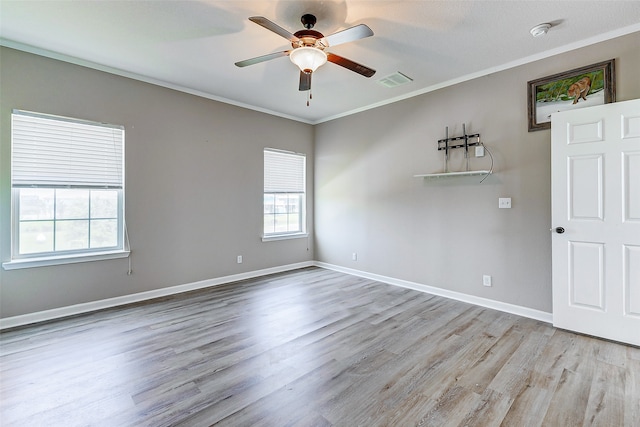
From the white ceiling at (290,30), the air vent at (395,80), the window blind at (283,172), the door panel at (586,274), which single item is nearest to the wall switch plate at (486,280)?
the door panel at (586,274)

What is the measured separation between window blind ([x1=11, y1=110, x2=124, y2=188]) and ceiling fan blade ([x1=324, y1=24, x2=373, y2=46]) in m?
2.88

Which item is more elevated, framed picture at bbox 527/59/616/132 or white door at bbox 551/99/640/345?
framed picture at bbox 527/59/616/132

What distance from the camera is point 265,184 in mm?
5055

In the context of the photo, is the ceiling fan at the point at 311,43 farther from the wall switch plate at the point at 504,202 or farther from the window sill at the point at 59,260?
the window sill at the point at 59,260

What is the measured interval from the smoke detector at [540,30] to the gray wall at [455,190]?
1.90 feet

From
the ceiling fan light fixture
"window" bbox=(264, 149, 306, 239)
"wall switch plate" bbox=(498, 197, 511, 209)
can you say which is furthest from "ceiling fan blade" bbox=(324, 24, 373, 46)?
"window" bbox=(264, 149, 306, 239)

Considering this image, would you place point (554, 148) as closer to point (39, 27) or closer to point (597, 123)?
point (597, 123)

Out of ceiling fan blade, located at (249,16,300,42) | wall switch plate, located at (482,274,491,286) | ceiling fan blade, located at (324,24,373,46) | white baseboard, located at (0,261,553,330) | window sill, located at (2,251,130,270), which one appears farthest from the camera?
wall switch plate, located at (482,274,491,286)

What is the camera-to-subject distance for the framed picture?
2742 millimetres

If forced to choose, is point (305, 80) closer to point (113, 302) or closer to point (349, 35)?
point (349, 35)

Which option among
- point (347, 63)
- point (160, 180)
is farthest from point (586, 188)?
point (160, 180)

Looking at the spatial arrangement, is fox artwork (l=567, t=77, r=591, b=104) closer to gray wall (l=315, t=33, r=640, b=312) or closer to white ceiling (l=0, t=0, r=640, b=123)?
gray wall (l=315, t=33, r=640, b=312)

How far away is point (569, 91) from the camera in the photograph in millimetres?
2926

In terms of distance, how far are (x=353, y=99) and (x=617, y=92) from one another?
2.93m
